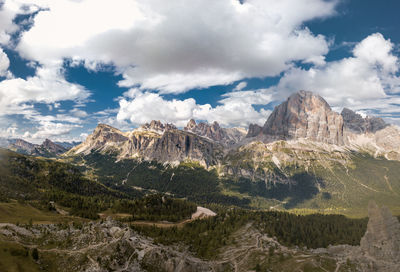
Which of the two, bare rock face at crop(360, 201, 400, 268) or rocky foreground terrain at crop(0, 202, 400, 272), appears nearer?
rocky foreground terrain at crop(0, 202, 400, 272)

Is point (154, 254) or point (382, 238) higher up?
point (382, 238)

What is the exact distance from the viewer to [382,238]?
102 metres

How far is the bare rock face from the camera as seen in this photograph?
315ft

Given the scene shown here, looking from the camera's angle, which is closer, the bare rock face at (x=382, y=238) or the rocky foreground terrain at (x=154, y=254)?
the rocky foreground terrain at (x=154, y=254)

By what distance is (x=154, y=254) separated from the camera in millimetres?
93000

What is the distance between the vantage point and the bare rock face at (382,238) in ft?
315

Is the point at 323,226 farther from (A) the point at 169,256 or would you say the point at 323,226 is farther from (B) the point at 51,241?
(B) the point at 51,241

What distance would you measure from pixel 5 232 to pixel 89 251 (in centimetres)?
3266

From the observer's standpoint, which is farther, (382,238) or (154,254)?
(382,238)

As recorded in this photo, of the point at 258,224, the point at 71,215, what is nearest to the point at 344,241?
the point at 258,224

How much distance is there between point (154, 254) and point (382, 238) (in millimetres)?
103088

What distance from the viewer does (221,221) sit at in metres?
174

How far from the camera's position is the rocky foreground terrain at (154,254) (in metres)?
80.7

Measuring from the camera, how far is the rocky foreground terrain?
80.7m
